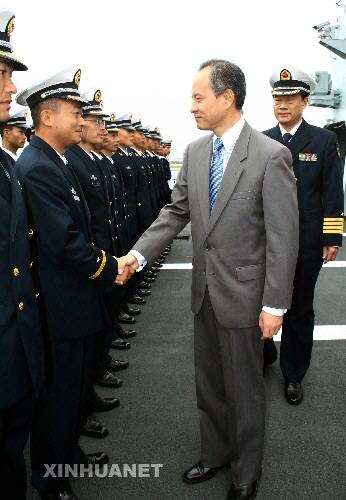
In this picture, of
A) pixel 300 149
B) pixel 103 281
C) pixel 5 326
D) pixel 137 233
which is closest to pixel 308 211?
pixel 300 149

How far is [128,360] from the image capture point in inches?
136

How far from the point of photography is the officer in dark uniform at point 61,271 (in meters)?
1.77

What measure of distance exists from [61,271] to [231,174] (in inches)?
31.5

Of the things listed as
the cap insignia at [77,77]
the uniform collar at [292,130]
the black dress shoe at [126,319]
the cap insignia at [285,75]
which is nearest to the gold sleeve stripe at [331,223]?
the uniform collar at [292,130]

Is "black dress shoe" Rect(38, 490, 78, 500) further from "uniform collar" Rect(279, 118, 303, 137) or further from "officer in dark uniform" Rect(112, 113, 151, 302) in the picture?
"officer in dark uniform" Rect(112, 113, 151, 302)

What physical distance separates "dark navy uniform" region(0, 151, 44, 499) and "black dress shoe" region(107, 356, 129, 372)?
1.64 meters

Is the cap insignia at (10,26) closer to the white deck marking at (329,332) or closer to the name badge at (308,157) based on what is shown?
the name badge at (308,157)

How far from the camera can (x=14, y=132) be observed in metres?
4.22

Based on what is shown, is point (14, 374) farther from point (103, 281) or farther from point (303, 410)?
point (303, 410)

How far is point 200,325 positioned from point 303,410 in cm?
111

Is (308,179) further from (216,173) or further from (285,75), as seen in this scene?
(216,173)

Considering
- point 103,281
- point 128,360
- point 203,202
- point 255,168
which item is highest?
point 255,168

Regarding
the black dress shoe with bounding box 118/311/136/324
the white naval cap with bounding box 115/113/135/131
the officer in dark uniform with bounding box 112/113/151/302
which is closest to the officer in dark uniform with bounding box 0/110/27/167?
the officer in dark uniform with bounding box 112/113/151/302

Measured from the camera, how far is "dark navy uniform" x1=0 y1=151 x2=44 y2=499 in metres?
1.45
